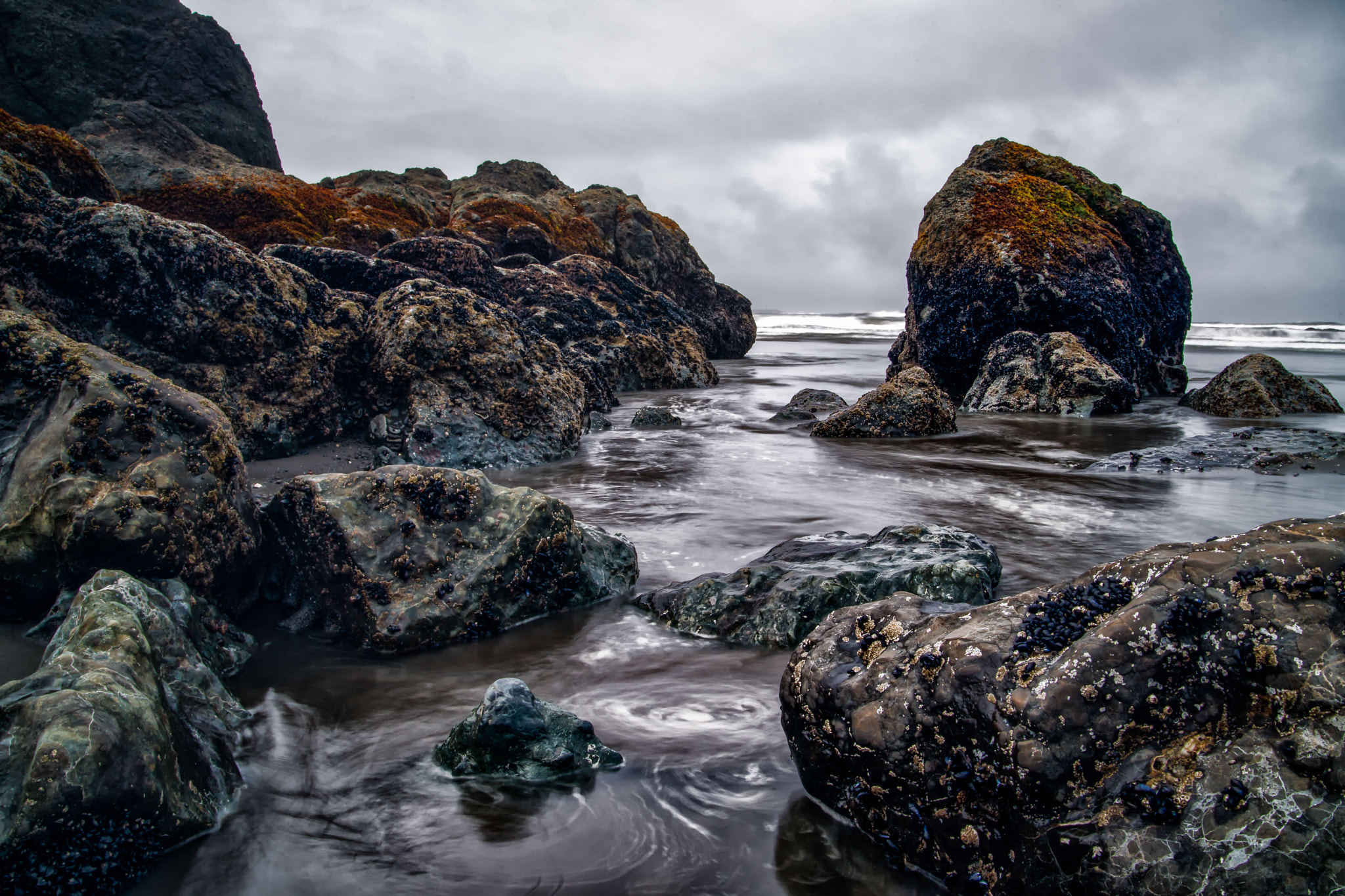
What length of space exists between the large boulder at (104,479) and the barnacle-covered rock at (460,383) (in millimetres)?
3303

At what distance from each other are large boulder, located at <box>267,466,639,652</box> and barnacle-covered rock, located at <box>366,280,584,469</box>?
3.13 metres

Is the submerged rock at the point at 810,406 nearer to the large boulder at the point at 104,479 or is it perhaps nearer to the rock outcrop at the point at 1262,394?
the rock outcrop at the point at 1262,394

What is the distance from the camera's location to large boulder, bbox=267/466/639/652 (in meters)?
3.81

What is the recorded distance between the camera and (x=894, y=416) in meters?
10.4

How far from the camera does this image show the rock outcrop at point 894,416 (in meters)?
10.3

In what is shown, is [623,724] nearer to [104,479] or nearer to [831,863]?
[831,863]

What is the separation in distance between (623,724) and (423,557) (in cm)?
164

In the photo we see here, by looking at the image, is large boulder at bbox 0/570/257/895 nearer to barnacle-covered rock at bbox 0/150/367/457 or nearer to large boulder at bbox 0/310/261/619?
large boulder at bbox 0/310/261/619

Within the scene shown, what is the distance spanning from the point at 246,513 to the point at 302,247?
24.0 ft

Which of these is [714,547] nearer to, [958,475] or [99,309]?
[958,475]

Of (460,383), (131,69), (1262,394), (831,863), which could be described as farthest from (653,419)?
(131,69)

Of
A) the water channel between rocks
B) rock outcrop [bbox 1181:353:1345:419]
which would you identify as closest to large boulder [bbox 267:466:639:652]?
the water channel between rocks

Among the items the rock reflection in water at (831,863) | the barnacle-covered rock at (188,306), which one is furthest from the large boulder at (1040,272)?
the rock reflection in water at (831,863)

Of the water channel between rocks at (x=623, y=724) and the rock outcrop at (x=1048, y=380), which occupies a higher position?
the rock outcrop at (x=1048, y=380)
